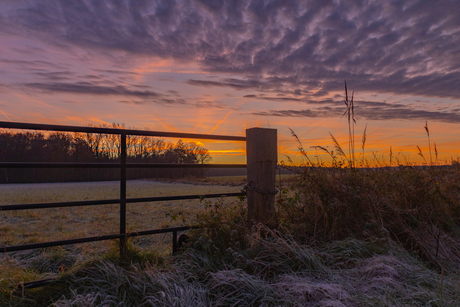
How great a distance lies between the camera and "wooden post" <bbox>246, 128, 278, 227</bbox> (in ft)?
12.6

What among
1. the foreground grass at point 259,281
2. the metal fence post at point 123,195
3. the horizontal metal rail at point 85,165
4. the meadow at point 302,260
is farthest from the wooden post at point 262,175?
the metal fence post at point 123,195

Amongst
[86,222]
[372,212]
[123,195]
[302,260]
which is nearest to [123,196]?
[123,195]

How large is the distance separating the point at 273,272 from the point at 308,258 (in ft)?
1.33

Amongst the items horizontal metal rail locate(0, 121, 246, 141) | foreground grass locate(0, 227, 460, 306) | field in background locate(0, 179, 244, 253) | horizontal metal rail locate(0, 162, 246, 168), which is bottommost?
field in background locate(0, 179, 244, 253)

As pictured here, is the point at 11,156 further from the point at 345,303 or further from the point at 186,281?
the point at 345,303

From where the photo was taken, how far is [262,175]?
388 cm

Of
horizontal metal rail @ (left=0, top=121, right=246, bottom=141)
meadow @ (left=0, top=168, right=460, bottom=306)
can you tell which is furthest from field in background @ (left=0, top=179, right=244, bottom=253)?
horizontal metal rail @ (left=0, top=121, right=246, bottom=141)

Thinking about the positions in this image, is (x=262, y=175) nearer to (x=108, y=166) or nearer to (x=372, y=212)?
(x=372, y=212)

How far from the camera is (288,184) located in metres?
4.48

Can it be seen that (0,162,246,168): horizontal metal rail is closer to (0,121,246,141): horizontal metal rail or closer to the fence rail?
the fence rail

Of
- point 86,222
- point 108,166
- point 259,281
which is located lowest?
point 86,222

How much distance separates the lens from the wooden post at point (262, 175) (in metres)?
3.86

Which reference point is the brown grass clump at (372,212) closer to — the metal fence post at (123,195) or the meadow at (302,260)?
the meadow at (302,260)

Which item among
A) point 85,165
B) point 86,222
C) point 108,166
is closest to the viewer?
point 85,165
